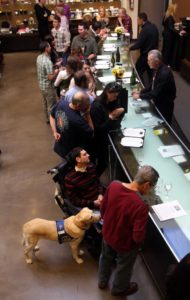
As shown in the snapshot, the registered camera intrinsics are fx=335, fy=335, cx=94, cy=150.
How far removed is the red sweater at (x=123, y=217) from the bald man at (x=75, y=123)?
117 centimetres

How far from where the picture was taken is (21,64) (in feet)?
32.8

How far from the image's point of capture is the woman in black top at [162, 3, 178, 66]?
8.30 m

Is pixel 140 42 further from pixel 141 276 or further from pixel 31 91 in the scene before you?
pixel 141 276

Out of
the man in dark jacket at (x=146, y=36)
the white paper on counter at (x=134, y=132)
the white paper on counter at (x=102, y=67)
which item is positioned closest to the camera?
the white paper on counter at (x=134, y=132)

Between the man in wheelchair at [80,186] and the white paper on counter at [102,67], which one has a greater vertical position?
the white paper on counter at [102,67]

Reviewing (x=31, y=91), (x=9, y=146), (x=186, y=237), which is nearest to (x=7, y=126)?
(x=9, y=146)

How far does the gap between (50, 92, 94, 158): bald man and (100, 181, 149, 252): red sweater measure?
3.84 feet

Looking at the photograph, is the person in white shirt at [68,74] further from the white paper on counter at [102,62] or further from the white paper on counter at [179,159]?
the white paper on counter at [179,159]

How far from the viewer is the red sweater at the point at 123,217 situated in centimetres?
245

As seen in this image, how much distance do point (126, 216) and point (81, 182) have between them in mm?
968

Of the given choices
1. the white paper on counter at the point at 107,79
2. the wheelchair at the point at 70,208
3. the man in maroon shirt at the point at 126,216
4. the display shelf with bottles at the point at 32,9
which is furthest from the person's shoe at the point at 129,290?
the display shelf with bottles at the point at 32,9

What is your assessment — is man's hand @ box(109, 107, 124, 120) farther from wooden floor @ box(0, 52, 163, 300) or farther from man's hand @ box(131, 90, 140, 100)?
wooden floor @ box(0, 52, 163, 300)

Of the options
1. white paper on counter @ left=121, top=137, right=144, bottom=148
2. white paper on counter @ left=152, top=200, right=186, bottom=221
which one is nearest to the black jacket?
white paper on counter @ left=121, top=137, right=144, bottom=148

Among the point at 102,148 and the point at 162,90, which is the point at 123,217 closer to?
the point at 102,148
